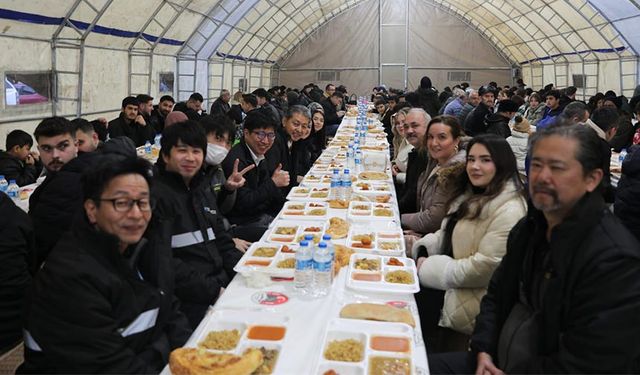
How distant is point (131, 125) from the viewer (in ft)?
32.1

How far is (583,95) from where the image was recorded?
2011cm

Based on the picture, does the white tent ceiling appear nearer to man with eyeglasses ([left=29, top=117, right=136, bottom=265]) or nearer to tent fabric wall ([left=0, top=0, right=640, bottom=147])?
tent fabric wall ([left=0, top=0, right=640, bottom=147])

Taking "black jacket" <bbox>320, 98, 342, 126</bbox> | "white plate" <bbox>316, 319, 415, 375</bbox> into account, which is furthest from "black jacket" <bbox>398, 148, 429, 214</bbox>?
"black jacket" <bbox>320, 98, 342, 126</bbox>

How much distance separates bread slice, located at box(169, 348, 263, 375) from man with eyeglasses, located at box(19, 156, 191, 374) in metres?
0.22

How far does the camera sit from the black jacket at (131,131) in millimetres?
9547

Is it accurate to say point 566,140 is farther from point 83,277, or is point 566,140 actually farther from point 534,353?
point 83,277

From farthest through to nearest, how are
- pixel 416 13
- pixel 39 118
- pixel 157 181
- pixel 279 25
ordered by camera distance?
pixel 416 13
pixel 279 25
pixel 39 118
pixel 157 181

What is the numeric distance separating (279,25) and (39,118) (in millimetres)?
15765

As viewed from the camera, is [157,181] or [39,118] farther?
[39,118]

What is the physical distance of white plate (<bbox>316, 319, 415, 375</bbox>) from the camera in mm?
2266

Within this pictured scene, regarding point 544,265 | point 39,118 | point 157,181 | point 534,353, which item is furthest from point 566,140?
point 39,118

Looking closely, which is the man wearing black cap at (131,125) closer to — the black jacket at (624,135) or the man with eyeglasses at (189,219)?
the man with eyeglasses at (189,219)

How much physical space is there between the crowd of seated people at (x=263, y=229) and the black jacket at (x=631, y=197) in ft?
0.04

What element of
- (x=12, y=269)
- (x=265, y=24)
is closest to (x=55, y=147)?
(x=12, y=269)
